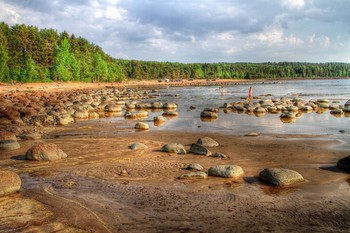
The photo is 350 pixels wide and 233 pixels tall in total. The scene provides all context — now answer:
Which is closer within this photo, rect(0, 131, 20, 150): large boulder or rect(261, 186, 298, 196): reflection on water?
rect(261, 186, 298, 196): reflection on water

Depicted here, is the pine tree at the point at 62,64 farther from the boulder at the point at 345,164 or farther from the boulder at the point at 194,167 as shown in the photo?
the boulder at the point at 345,164

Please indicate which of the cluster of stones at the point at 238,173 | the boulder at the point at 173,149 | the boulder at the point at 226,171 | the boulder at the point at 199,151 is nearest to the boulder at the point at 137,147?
the boulder at the point at 173,149

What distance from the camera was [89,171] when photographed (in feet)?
36.1

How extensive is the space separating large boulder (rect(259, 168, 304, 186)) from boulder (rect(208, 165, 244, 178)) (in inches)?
29.1

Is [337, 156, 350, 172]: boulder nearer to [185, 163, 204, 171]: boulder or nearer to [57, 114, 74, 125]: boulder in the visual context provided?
[185, 163, 204, 171]: boulder

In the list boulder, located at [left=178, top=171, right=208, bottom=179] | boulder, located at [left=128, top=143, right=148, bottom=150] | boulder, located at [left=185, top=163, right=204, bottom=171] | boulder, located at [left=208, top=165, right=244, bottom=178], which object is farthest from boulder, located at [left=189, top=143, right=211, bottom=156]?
boulder, located at [left=178, top=171, right=208, bottom=179]

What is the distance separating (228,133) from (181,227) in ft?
41.4

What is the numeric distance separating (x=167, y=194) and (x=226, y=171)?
2458 mm

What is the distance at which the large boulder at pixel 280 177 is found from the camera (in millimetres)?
9602

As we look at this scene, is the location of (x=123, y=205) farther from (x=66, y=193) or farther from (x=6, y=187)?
(x=6, y=187)

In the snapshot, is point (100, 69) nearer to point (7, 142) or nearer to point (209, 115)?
point (209, 115)

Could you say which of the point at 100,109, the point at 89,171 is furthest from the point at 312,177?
the point at 100,109

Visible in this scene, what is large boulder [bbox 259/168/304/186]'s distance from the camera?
9602 millimetres

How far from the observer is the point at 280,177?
9641 mm
